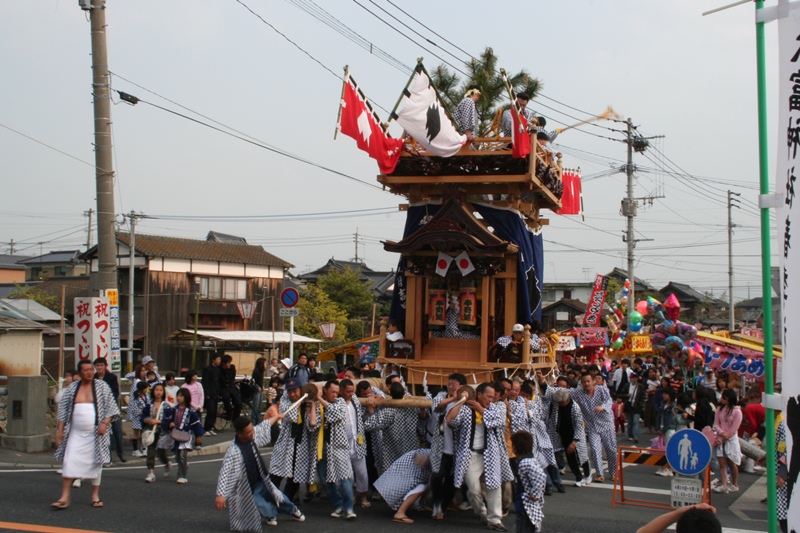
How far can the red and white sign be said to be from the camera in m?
12.4

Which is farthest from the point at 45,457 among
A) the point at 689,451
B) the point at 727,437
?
the point at 727,437

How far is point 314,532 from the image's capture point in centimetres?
813

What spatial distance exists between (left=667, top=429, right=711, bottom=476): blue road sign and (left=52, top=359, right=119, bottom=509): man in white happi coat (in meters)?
6.14

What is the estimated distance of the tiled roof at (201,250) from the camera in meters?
36.0

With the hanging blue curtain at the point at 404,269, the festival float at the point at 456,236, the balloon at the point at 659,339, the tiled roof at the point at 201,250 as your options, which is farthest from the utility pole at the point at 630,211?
the hanging blue curtain at the point at 404,269

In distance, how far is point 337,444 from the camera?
8.84 metres

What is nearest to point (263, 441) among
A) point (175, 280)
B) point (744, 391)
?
point (744, 391)

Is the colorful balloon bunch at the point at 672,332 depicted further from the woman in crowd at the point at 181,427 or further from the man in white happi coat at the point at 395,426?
the woman in crowd at the point at 181,427

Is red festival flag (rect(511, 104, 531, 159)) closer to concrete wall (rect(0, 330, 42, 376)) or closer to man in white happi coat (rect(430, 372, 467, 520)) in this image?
man in white happi coat (rect(430, 372, 467, 520))

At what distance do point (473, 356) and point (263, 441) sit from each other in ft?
19.7

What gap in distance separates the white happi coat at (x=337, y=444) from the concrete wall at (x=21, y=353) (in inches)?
474

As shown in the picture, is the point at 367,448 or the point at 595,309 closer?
the point at 367,448

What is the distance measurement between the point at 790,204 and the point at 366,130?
10078 mm

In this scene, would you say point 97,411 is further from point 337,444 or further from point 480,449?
point 480,449
